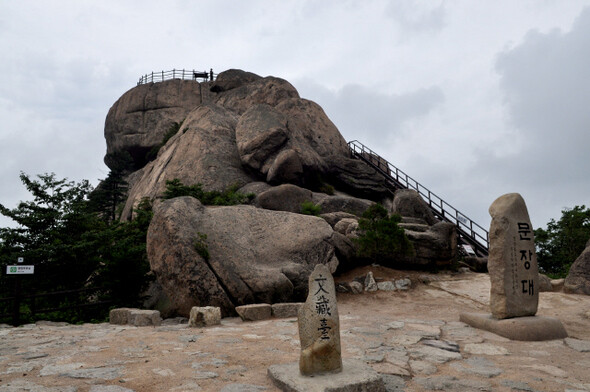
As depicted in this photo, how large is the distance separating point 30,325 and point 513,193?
12824 mm

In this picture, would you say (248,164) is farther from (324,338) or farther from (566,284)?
(324,338)

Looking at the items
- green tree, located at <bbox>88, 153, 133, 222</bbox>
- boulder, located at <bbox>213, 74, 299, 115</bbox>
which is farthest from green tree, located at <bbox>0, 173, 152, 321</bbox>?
boulder, located at <bbox>213, 74, 299, 115</bbox>

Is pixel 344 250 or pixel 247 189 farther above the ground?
pixel 247 189

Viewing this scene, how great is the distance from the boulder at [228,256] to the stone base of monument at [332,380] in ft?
18.4

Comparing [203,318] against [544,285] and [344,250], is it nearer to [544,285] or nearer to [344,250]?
[344,250]

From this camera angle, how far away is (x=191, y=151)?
71.4 ft

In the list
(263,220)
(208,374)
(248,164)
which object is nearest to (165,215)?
(263,220)

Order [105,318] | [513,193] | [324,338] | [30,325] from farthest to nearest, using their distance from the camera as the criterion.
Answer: [105,318], [30,325], [513,193], [324,338]

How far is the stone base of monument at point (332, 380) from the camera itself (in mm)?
4590

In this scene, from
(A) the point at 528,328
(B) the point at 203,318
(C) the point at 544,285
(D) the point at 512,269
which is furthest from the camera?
(C) the point at 544,285

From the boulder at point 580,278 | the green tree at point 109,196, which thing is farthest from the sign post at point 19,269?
the green tree at point 109,196

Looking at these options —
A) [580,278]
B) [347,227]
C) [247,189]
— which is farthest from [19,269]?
[580,278]

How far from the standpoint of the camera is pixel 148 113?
36.1 m

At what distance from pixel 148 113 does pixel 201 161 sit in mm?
18108
